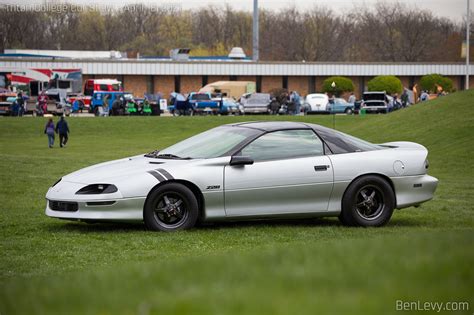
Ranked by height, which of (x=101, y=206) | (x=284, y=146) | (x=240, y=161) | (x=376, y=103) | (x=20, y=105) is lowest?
(x=101, y=206)

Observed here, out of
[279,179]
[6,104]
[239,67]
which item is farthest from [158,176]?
[239,67]

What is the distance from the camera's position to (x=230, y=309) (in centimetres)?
414

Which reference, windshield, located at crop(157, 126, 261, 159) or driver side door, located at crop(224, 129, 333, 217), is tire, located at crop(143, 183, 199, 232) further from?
windshield, located at crop(157, 126, 261, 159)

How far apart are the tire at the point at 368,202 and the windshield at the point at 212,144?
139 cm

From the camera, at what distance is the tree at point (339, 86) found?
7300cm

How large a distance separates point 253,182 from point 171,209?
40.5 inches

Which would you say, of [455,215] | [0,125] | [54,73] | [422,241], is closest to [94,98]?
[54,73]

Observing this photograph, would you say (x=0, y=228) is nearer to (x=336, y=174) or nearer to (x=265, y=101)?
(x=336, y=174)

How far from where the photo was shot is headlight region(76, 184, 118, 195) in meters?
10.4

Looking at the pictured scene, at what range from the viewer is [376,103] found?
5878 cm

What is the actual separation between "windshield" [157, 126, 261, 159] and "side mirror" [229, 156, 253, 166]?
25cm

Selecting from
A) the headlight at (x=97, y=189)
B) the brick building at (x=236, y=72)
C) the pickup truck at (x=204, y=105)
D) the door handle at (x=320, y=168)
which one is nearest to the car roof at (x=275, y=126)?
the door handle at (x=320, y=168)

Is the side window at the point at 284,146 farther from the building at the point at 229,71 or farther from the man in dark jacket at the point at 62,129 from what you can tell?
the building at the point at 229,71

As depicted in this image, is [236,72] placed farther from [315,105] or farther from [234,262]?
[234,262]
